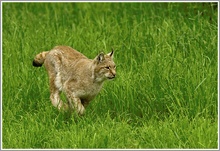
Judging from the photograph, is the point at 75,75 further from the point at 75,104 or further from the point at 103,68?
the point at 103,68

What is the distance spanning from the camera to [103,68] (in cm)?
948

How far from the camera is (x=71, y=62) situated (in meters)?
10.1

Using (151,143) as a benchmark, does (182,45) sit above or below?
above

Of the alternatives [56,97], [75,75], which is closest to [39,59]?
[56,97]

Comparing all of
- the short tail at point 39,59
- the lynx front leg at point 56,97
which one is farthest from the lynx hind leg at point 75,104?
the short tail at point 39,59

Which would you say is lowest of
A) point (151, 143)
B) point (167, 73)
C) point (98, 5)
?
point (151, 143)

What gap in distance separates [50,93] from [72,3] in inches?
163

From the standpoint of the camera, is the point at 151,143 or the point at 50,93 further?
the point at 50,93

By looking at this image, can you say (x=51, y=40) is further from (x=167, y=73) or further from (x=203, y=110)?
(x=203, y=110)

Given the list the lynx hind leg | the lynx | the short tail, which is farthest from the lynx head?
the short tail

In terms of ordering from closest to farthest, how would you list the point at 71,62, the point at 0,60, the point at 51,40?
the point at 71,62 < the point at 0,60 < the point at 51,40

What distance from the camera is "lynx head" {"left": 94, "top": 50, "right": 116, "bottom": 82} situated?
9441 mm

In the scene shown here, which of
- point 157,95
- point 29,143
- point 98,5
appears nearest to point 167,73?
point 157,95

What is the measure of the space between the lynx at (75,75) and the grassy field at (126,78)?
0.55 ft
